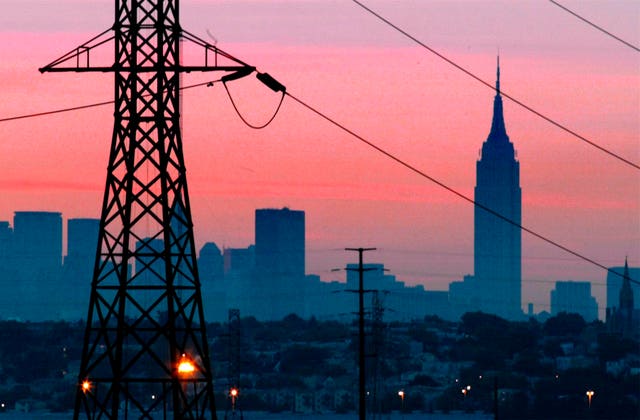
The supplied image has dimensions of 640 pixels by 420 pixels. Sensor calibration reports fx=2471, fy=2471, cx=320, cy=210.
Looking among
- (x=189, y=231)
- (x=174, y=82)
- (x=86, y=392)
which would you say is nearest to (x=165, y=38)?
(x=174, y=82)

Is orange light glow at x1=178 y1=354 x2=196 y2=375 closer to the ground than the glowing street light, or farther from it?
farther from it

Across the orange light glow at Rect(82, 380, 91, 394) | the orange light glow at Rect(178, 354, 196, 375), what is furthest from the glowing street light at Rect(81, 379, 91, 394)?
the orange light glow at Rect(178, 354, 196, 375)

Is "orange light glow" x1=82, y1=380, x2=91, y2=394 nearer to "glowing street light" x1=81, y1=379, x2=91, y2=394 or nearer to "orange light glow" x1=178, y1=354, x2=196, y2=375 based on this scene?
"glowing street light" x1=81, y1=379, x2=91, y2=394

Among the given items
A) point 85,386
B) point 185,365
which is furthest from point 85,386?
point 185,365

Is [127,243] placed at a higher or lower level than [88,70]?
lower

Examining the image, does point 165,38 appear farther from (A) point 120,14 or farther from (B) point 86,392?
(B) point 86,392

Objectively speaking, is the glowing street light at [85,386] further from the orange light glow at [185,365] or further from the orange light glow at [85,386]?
the orange light glow at [185,365]

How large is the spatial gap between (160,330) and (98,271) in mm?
2233

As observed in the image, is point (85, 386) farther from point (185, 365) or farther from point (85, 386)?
point (185, 365)

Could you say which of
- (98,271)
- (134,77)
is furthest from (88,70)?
(98,271)

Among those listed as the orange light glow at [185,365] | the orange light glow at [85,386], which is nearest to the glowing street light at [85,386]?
the orange light glow at [85,386]

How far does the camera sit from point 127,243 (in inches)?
2482

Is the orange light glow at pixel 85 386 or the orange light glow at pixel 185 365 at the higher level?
the orange light glow at pixel 185 365

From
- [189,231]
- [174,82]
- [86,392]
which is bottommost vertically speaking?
[86,392]
